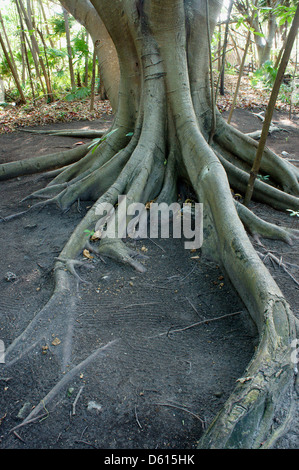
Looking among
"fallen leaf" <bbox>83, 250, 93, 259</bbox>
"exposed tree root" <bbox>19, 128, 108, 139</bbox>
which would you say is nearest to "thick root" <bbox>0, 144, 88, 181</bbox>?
"exposed tree root" <bbox>19, 128, 108, 139</bbox>

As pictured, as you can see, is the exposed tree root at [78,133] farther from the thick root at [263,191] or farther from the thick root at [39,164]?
the thick root at [263,191]

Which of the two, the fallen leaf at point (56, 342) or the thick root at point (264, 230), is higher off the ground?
the thick root at point (264, 230)

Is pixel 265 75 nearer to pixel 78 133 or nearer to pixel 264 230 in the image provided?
pixel 78 133

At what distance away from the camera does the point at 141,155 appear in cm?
409

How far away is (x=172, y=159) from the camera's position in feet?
14.1

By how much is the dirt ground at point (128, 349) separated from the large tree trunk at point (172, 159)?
0.59ft

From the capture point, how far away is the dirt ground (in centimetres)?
193

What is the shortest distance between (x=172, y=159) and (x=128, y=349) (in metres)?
2.63

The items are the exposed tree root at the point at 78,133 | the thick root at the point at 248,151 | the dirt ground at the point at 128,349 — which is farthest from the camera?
the exposed tree root at the point at 78,133

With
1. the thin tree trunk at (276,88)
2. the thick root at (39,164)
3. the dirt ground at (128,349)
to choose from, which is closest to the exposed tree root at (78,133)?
the thick root at (39,164)

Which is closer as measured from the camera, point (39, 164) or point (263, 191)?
point (263, 191)

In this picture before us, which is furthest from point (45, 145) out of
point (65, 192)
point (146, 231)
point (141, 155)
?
point (146, 231)

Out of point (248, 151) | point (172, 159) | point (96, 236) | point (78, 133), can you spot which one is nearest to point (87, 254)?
point (96, 236)

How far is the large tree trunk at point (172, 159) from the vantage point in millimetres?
2756
